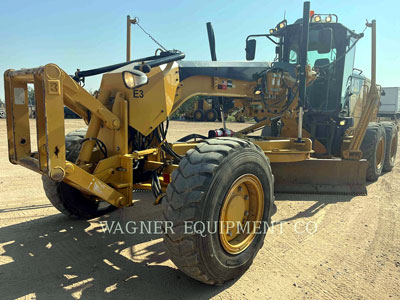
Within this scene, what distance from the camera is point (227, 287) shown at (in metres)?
2.92

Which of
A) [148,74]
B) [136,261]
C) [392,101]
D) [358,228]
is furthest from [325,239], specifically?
[392,101]

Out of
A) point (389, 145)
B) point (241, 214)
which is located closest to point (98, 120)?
point (241, 214)

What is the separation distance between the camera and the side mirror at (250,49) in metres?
5.50

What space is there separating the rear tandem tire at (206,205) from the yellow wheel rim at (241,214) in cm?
2

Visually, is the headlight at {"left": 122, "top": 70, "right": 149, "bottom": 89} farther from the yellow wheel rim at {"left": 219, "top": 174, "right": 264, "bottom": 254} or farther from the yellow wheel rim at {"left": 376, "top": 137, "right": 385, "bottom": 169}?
the yellow wheel rim at {"left": 376, "top": 137, "right": 385, "bottom": 169}

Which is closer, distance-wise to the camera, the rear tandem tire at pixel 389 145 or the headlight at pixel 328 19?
the headlight at pixel 328 19

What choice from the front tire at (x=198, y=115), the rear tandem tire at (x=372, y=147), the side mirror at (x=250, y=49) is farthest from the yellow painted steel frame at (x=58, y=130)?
the front tire at (x=198, y=115)

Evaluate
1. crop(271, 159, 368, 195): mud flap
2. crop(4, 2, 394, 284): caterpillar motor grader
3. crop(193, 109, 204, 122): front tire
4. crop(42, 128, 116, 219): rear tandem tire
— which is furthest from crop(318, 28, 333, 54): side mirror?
crop(193, 109, 204, 122): front tire

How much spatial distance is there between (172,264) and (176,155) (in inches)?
50.0

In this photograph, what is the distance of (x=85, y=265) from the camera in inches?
129

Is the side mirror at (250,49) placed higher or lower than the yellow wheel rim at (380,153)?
higher

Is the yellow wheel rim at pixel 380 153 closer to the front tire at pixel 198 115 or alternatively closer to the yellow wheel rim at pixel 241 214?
the yellow wheel rim at pixel 241 214

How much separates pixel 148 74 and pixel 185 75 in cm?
75

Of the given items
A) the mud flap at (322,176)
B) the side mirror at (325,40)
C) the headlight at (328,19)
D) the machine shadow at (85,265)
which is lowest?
the machine shadow at (85,265)
